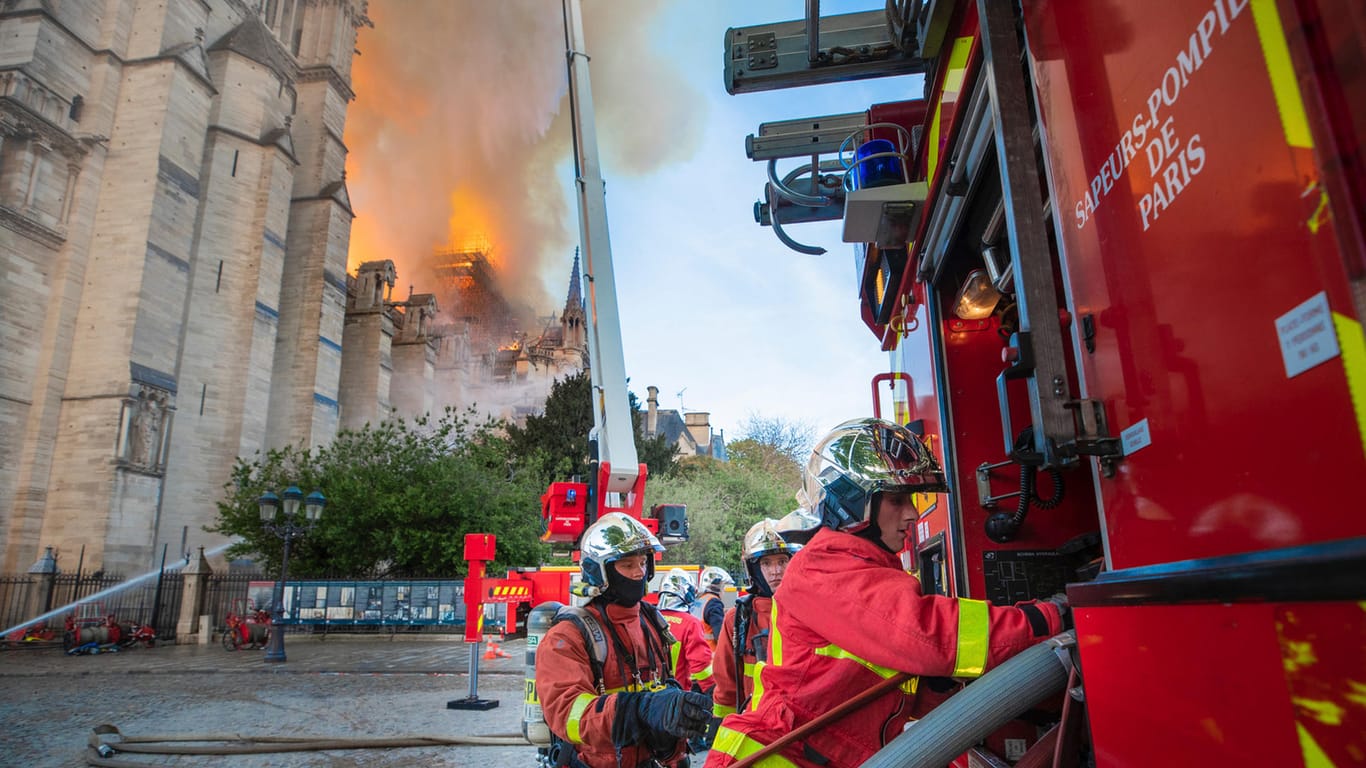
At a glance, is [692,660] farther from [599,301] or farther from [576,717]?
[599,301]

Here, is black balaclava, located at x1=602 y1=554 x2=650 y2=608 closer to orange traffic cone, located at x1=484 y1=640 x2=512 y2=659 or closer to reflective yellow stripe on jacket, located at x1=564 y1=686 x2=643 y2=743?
reflective yellow stripe on jacket, located at x1=564 y1=686 x2=643 y2=743

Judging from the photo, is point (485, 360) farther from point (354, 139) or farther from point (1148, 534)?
point (1148, 534)

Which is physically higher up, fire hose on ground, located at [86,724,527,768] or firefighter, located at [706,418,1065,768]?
firefighter, located at [706,418,1065,768]

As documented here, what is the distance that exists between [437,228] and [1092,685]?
193 feet

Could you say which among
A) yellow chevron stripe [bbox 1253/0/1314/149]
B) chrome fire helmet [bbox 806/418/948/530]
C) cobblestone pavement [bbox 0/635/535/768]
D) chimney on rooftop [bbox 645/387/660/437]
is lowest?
cobblestone pavement [bbox 0/635/535/768]

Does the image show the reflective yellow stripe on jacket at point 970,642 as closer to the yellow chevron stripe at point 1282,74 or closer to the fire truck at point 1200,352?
the fire truck at point 1200,352

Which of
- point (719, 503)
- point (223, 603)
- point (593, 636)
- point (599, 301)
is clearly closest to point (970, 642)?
point (593, 636)

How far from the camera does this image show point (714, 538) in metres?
30.7

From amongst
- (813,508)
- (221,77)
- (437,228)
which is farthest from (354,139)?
(813,508)

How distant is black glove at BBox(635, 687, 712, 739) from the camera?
2.54 metres

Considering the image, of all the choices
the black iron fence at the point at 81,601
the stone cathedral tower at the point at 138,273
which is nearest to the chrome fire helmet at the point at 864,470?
the black iron fence at the point at 81,601

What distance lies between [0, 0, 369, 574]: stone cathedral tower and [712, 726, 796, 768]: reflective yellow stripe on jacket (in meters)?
26.8

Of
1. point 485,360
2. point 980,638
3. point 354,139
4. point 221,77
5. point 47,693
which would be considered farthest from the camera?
point 485,360

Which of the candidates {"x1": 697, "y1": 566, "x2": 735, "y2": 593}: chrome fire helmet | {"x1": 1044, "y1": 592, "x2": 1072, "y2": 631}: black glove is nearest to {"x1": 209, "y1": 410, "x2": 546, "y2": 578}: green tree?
{"x1": 697, "y1": 566, "x2": 735, "y2": 593}: chrome fire helmet
